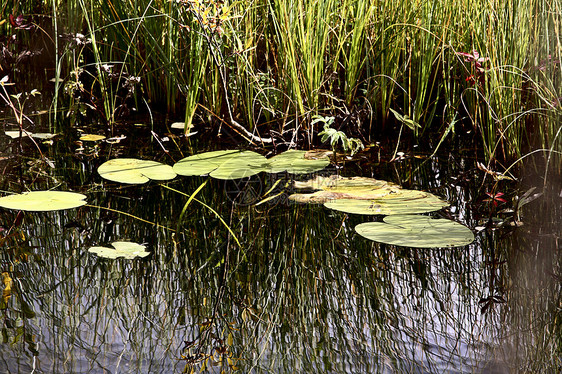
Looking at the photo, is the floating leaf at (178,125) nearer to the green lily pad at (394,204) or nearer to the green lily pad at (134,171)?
the green lily pad at (134,171)

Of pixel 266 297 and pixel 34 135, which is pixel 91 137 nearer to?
pixel 34 135

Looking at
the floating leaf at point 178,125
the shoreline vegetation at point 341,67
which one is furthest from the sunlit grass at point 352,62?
the floating leaf at point 178,125

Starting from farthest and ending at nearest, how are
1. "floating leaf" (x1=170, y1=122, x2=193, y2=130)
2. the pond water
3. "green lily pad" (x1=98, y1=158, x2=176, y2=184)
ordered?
"floating leaf" (x1=170, y1=122, x2=193, y2=130) < "green lily pad" (x1=98, y1=158, x2=176, y2=184) < the pond water

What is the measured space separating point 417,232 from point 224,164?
84 centimetres

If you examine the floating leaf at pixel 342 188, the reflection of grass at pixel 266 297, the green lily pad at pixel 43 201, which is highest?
the green lily pad at pixel 43 201

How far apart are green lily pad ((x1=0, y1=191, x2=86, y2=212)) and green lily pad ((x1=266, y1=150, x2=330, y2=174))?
686 millimetres

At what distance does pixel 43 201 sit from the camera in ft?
6.24

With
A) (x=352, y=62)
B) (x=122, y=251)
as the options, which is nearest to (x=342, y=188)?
(x=352, y=62)

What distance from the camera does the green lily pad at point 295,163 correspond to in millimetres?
2232

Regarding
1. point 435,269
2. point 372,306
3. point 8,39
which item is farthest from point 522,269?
point 8,39

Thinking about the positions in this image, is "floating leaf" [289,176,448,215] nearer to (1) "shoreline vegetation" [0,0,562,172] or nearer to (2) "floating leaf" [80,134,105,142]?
(1) "shoreline vegetation" [0,0,562,172]

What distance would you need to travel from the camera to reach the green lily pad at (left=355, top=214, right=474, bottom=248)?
1669 mm

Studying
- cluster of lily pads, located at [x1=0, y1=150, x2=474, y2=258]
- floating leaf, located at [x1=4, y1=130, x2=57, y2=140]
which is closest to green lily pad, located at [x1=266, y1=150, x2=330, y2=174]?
cluster of lily pads, located at [x1=0, y1=150, x2=474, y2=258]

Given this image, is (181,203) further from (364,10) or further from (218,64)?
(364,10)
